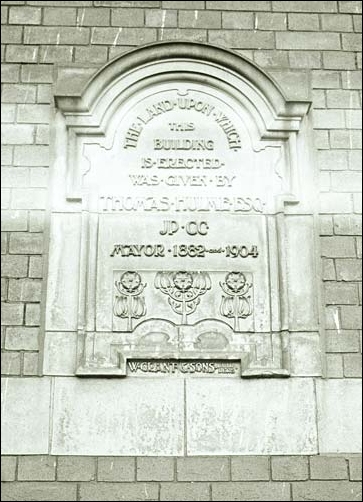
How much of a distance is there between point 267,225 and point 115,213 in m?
1.25

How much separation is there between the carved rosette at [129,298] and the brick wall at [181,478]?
109 centimetres

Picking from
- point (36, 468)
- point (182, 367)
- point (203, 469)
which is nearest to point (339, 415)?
point (203, 469)

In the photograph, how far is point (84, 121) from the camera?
21.8 feet

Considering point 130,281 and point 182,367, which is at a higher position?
point 130,281

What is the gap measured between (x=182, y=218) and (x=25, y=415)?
1.99 metres

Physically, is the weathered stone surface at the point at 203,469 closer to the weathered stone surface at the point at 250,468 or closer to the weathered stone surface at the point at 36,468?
the weathered stone surface at the point at 250,468

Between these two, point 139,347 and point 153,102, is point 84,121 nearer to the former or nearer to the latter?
point 153,102

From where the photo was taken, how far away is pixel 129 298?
6.25m

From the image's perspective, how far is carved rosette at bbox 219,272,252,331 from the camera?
20.5ft

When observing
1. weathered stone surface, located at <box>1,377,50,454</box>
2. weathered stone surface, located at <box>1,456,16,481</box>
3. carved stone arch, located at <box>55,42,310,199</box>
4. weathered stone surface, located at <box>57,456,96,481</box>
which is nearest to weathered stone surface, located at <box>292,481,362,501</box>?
weathered stone surface, located at <box>57,456,96,481</box>

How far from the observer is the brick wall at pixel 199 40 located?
5797 millimetres

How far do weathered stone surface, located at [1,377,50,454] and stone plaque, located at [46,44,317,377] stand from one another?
0.41m

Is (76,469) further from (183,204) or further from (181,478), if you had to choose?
(183,204)

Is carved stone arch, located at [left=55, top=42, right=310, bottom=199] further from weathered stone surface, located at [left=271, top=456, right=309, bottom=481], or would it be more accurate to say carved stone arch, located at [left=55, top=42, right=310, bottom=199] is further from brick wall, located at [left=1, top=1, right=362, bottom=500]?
weathered stone surface, located at [left=271, top=456, right=309, bottom=481]
